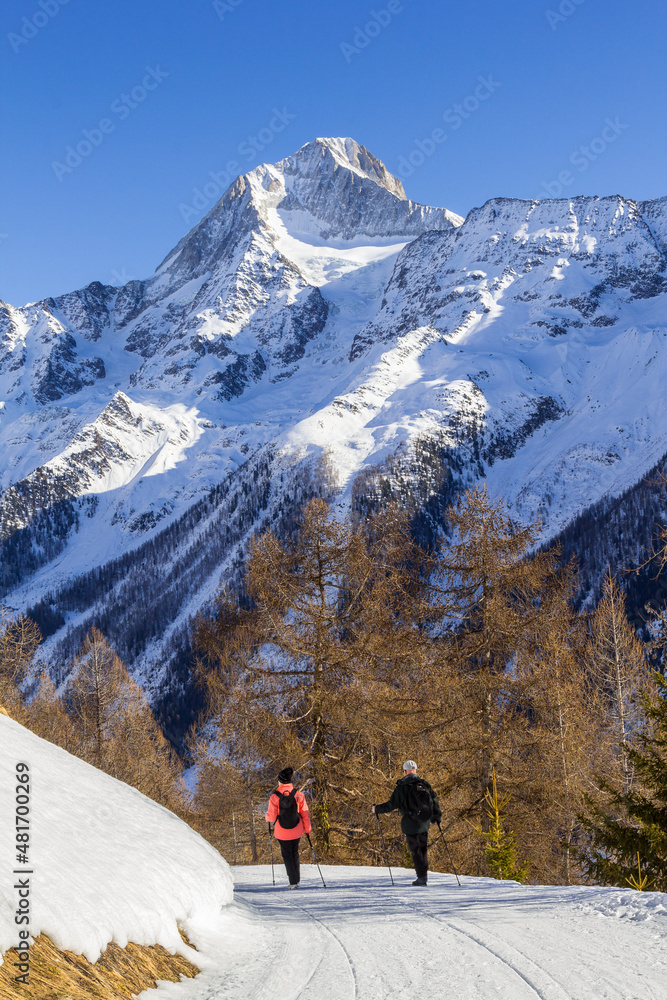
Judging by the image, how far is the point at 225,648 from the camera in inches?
650

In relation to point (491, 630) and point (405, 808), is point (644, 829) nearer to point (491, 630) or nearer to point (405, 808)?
point (405, 808)

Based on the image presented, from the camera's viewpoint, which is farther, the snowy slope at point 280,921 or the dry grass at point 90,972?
the snowy slope at point 280,921

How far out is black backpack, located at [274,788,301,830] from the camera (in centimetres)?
1037

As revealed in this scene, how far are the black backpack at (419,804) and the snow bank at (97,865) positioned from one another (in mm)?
2876

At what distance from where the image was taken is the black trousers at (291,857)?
10.6 m

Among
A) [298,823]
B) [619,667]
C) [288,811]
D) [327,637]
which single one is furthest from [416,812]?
[619,667]

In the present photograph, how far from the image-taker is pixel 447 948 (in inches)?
252

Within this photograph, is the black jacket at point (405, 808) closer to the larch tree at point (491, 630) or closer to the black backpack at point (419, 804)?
the black backpack at point (419, 804)

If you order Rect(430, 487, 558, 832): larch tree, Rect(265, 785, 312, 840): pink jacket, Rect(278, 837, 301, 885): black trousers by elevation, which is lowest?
Rect(278, 837, 301, 885): black trousers

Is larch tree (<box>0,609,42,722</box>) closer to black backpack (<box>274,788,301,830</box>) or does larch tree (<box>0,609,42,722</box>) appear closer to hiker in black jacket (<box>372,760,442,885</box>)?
black backpack (<box>274,788,301,830</box>)

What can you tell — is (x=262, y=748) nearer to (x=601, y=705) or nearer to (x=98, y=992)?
(x=98, y=992)

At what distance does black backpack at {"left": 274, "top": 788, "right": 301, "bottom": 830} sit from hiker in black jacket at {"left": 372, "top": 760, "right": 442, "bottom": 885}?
128cm

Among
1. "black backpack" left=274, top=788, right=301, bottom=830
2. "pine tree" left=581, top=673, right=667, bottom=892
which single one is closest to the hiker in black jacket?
"black backpack" left=274, top=788, right=301, bottom=830

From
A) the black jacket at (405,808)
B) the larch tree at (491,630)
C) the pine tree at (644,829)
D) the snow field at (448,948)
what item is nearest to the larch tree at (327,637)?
the larch tree at (491,630)
